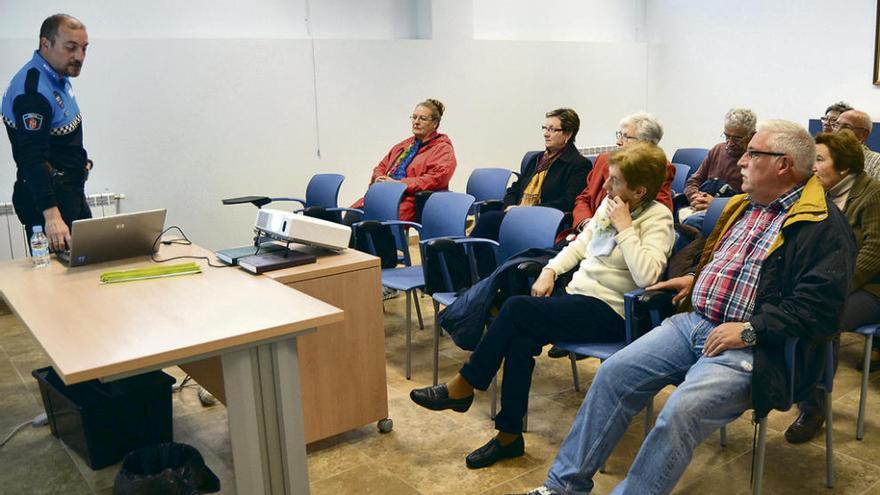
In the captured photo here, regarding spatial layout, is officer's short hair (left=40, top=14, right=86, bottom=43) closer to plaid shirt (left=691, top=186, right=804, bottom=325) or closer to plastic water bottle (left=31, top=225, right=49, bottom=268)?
plastic water bottle (left=31, top=225, right=49, bottom=268)

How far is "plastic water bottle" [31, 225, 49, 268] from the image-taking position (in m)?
2.87

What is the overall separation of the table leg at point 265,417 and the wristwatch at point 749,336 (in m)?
1.26

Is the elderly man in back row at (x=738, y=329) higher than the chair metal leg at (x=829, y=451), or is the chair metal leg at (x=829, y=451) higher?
the elderly man in back row at (x=738, y=329)

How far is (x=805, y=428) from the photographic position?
2.83 m

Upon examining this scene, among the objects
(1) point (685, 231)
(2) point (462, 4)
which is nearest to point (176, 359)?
(1) point (685, 231)

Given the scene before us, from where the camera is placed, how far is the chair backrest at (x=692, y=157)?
594cm

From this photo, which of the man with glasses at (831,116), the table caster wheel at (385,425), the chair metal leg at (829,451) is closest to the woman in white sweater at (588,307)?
the table caster wheel at (385,425)

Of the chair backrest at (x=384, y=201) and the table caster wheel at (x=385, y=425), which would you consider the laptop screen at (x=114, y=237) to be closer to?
the table caster wheel at (x=385, y=425)

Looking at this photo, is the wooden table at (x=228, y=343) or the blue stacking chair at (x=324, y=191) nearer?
the wooden table at (x=228, y=343)

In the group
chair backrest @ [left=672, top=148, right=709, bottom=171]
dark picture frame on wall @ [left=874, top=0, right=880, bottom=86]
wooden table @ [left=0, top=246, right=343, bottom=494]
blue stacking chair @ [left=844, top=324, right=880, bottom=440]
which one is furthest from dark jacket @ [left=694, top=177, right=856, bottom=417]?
dark picture frame on wall @ [left=874, top=0, right=880, bottom=86]

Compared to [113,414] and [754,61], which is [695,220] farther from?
[754,61]

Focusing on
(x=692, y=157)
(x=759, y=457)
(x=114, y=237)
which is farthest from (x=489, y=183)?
(x=759, y=457)

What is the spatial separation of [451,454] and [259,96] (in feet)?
12.8

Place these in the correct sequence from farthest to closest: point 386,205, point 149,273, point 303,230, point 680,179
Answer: point 680,179 → point 386,205 → point 303,230 → point 149,273
